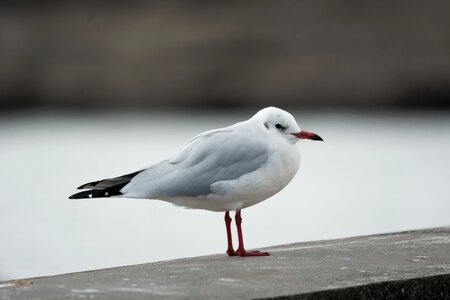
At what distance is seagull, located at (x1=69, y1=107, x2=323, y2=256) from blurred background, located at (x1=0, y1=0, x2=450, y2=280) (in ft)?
18.1

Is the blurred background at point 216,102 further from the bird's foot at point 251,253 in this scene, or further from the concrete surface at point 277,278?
the concrete surface at point 277,278

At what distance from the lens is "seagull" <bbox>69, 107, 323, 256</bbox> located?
4422 millimetres

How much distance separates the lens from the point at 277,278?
367cm

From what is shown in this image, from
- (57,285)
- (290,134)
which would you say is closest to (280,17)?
(290,134)

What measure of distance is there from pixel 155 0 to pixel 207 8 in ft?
3.71

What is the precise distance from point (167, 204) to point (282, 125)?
8.60 metres

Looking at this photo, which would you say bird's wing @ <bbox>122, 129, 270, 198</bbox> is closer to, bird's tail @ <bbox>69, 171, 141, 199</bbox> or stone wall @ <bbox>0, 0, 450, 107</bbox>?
bird's tail @ <bbox>69, 171, 141, 199</bbox>

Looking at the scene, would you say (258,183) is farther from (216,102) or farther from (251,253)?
(216,102)

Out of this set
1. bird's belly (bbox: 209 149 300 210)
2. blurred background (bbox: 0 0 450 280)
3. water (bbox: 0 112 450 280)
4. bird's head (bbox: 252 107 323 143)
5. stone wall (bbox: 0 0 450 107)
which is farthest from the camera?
stone wall (bbox: 0 0 450 107)

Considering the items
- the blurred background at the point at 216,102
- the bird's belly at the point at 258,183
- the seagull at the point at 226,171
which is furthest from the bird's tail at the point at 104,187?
the blurred background at the point at 216,102

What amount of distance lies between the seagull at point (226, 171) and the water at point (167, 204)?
13.6 feet

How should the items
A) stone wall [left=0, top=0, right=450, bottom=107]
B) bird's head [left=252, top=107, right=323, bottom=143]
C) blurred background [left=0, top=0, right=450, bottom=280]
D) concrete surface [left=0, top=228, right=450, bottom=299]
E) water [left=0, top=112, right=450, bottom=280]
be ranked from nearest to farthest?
1. concrete surface [left=0, top=228, right=450, bottom=299]
2. bird's head [left=252, top=107, right=323, bottom=143]
3. water [left=0, top=112, right=450, bottom=280]
4. blurred background [left=0, top=0, right=450, bottom=280]
5. stone wall [left=0, top=0, right=450, bottom=107]

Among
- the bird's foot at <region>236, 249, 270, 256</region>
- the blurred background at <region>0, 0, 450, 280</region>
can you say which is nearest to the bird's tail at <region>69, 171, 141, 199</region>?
the bird's foot at <region>236, 249, 270, 256</region>

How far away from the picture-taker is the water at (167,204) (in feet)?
31.9
